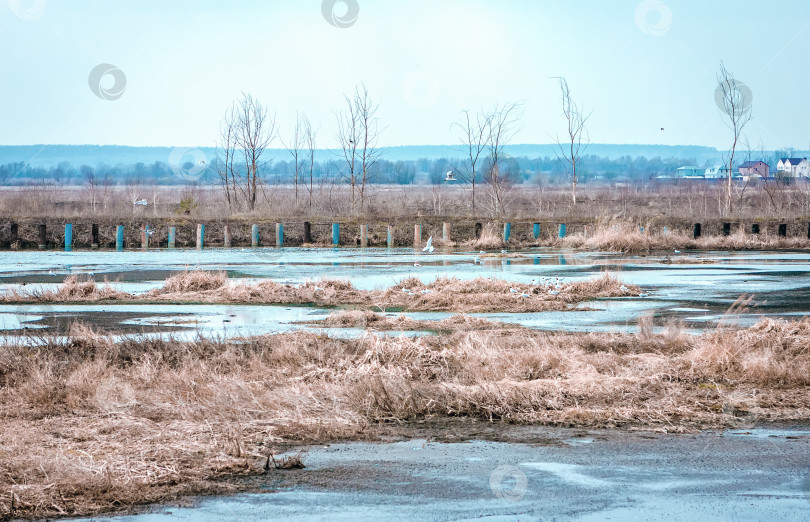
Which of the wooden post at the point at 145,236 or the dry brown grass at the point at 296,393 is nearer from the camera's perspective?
the dry brown grass at the point at 296,393

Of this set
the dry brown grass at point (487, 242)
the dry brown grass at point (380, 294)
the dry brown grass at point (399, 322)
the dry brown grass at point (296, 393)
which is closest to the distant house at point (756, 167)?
the dry brown grass at point (487, 242)

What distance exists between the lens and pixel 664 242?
3844 cm

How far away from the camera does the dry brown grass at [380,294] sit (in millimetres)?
18031

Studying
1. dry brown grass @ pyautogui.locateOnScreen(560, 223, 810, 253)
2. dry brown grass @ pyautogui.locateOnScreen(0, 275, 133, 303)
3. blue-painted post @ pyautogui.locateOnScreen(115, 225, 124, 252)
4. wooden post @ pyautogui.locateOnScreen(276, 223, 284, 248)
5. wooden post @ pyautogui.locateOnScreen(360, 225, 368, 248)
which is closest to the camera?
dry brown grass @ pyautogui.locateOnScreen(0, 275, 133, 303)

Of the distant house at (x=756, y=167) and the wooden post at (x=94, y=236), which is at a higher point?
the distant house at (x=756, y=167)

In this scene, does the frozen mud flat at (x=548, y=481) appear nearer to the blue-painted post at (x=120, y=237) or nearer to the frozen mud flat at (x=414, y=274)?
the frozen mud flat at (x=414, y=274)

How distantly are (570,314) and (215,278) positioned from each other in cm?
818

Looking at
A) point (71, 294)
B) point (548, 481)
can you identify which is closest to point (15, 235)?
point (71, 294)

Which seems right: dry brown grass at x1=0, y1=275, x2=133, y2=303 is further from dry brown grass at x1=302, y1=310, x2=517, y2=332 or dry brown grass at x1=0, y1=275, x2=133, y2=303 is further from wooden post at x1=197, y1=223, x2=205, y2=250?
wooden post at x1=197, y1=223, x2=205, y2=250

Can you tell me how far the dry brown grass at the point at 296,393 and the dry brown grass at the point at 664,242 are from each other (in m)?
24.6

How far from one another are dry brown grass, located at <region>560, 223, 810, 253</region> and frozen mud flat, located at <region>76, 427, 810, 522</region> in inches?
1148

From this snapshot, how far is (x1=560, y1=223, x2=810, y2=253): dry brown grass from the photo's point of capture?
122ft

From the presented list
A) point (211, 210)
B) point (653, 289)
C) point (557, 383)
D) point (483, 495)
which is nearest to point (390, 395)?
point (557, 383)

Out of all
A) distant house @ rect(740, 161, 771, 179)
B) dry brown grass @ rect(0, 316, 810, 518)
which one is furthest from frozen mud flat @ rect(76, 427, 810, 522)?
distant house @ rect(740, 161, 771, 179)
